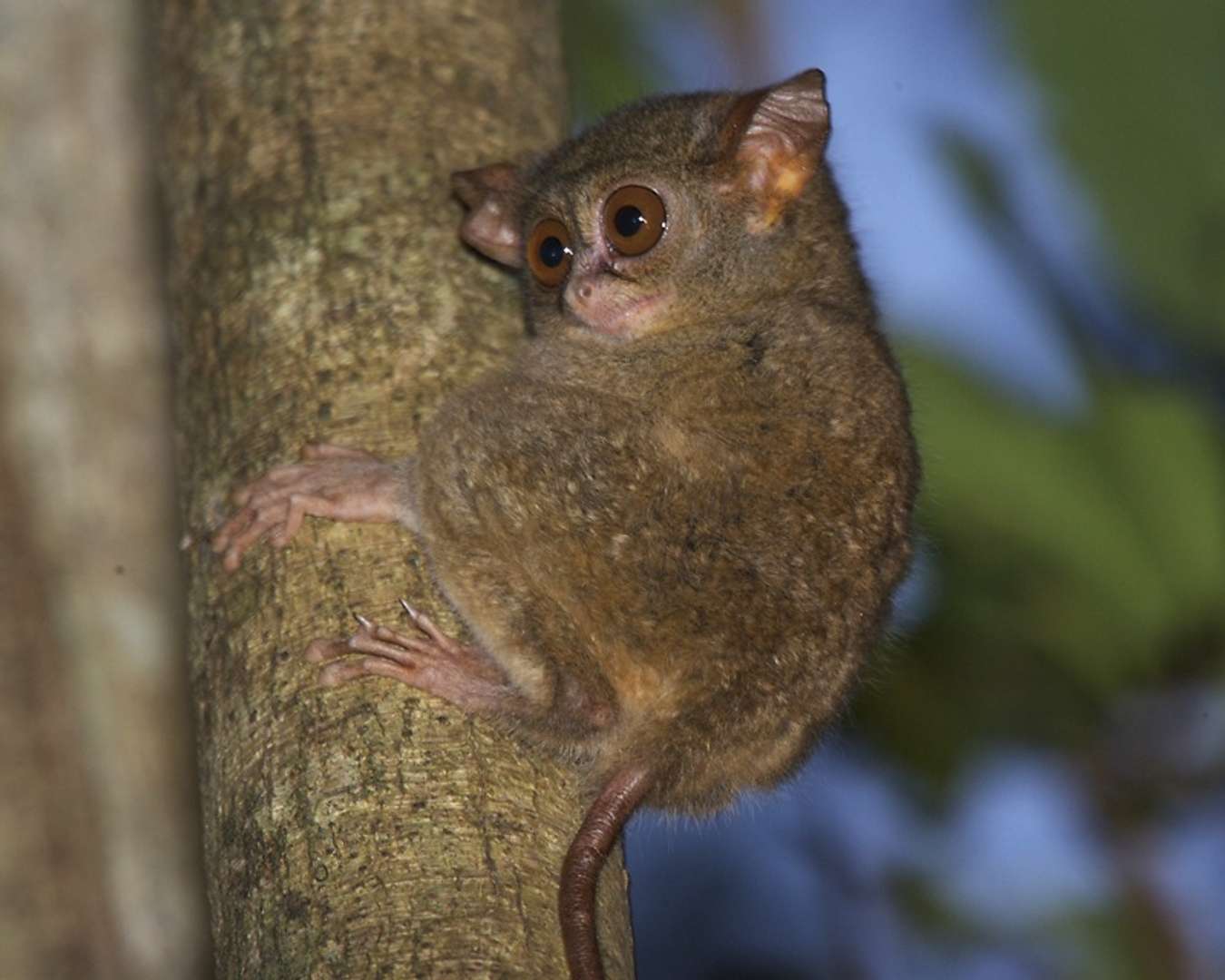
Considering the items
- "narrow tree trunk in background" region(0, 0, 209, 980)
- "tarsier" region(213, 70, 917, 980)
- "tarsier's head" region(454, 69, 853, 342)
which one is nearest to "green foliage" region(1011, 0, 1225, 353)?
"tarsier's head" region(454, 69, 853, 342)

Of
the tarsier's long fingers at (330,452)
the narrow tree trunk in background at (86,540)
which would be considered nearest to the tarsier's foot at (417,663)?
the tarsier's long fingers at (330,452)

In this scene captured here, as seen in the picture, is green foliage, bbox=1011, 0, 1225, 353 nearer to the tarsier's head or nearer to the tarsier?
the tarsier's head

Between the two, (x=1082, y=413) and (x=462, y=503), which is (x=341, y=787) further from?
(x=1082, y=413)

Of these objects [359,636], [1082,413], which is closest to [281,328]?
[359,636]

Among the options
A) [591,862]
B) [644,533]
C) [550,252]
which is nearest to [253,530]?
[644,533]

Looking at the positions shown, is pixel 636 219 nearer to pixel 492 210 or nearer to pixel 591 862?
pixel 492 210
